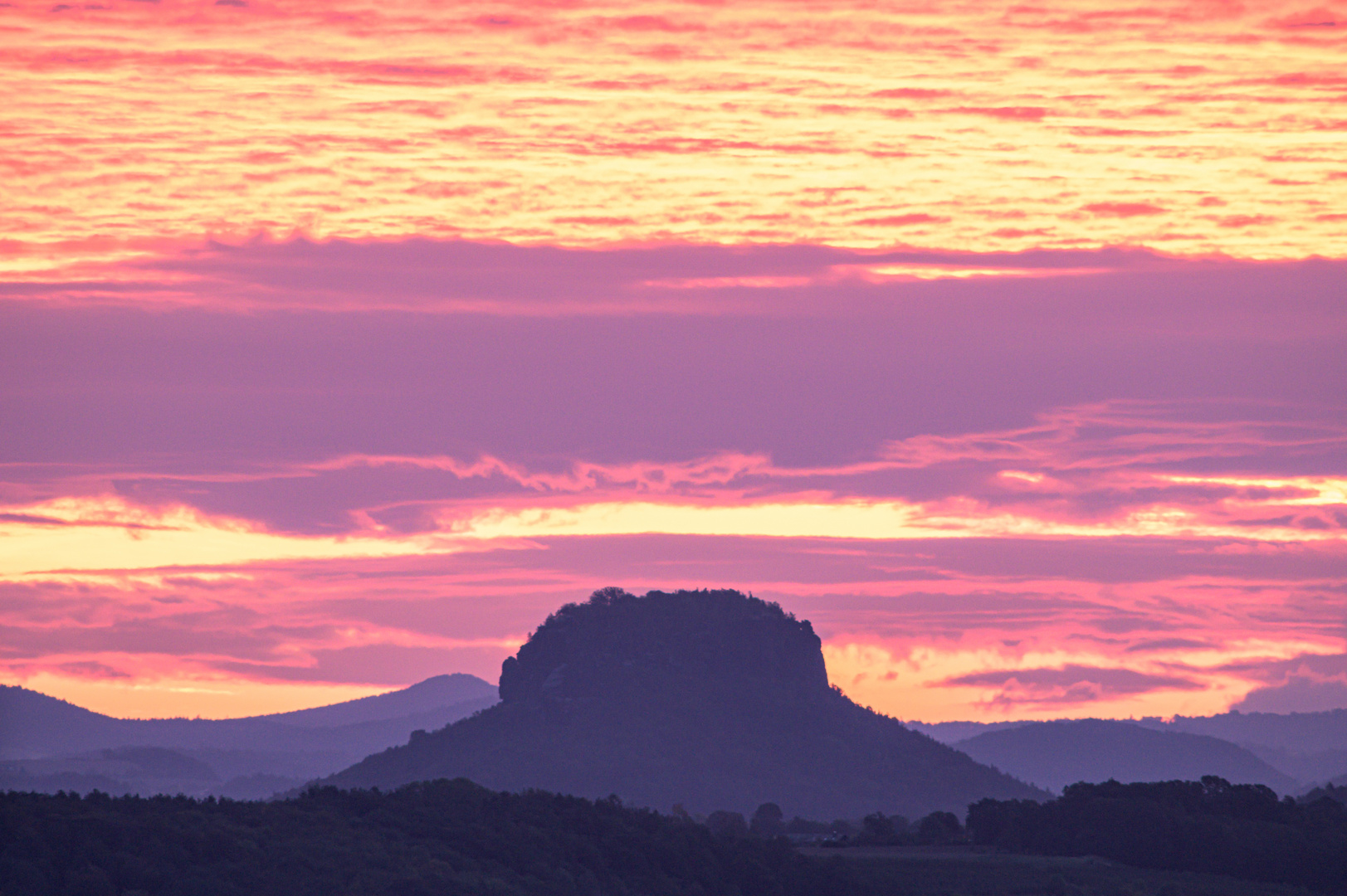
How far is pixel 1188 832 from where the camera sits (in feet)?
567

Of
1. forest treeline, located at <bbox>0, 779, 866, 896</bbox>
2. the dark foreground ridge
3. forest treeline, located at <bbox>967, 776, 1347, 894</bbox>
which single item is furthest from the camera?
forest treeline, located at <bbox>967, 776, 1347, 894</bbox>

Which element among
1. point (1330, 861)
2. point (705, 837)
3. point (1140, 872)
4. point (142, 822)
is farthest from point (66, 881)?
point (1330, 861)

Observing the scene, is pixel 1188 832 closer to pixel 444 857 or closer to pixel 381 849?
pixel 444 857

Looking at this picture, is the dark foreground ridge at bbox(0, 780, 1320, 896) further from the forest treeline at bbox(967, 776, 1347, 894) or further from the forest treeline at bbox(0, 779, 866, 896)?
the forest treeline at bbox(967, 776, 1347, 894)

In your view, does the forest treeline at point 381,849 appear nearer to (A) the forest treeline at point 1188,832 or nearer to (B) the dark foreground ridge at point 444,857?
(B) the dark foreground ridge at point 444,857

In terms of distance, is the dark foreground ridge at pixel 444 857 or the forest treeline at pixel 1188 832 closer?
the dark foreground ridge at pixel 444 857

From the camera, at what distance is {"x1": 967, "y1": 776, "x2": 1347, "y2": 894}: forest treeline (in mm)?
169250

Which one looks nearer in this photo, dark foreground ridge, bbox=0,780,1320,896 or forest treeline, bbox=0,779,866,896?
forest treeline, bbox=0,779,866,896

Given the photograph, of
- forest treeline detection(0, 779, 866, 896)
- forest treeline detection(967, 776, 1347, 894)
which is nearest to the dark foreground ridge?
forest treeline detection(0, 779, 866, 896)

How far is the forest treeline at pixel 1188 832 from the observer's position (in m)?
169

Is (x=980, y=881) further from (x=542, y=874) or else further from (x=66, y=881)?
(x=66, y=881)

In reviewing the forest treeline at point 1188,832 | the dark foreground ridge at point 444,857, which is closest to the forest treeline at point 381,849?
the dark foreground ridge at point 444,857

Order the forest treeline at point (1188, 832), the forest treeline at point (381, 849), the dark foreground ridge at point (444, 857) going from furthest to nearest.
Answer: the forest treeline at point (1188, 832), the dark foreground ridge at point (444, 857), the forest treeline at point (381, 849)

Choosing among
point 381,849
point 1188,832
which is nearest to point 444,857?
point 381,849
